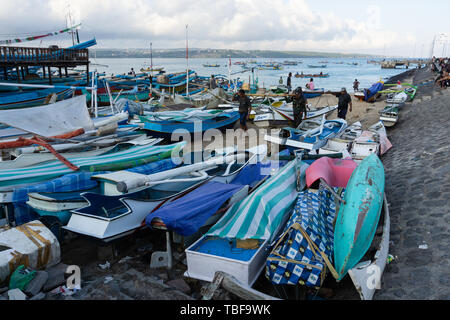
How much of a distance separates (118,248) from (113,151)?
155 inches

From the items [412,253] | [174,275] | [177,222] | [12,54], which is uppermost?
[12,54]

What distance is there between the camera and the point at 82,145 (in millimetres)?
9258

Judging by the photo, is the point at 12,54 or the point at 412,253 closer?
the point at 412,253

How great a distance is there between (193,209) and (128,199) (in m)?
1.15

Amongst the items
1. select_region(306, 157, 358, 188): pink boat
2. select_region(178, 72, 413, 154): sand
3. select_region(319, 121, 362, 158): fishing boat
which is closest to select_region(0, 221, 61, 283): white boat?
select_region(306, 157, 358, 188): pink boat

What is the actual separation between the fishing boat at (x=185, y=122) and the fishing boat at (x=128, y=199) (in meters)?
5.88

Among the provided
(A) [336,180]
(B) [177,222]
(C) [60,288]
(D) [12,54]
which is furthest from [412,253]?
(D) [12,54]

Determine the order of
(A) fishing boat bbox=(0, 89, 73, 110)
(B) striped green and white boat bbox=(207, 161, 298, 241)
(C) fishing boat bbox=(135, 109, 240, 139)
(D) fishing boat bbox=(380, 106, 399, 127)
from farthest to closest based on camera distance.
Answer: (A) fishing boat bbox=(0, 89, 73, 110), (D) fishing boat bbox=(380, 106, 399, 127), (C) fishing boat bbox=(135, 109, 240, 139), (B) striped green and white boat bbox=(207, 161, 298, 241)

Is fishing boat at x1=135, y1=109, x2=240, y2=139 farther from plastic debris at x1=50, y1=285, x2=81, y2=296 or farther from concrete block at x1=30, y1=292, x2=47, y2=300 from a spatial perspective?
concrete block at x1=30, y1=292, x2=47, y2=300

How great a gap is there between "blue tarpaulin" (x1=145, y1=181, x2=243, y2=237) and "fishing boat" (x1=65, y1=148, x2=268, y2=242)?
1.18 ft

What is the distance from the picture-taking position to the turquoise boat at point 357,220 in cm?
499

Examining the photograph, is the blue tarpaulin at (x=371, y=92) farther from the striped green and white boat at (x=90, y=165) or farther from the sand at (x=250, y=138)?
the striped green and white boat at (x=90, y=165)

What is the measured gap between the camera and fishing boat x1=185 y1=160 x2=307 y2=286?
15.9ft

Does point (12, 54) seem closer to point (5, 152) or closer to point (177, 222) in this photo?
point (5, 152)
